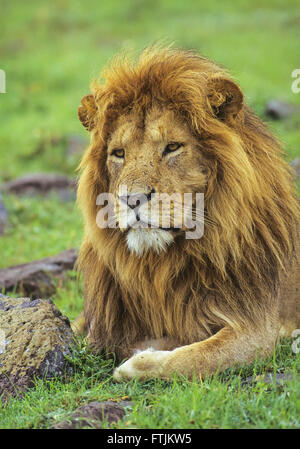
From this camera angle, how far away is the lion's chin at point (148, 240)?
3.40 meters

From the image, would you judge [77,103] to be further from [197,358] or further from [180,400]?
[180,400]

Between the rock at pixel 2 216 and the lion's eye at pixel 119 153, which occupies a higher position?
the lion's eye at pixel 119 153

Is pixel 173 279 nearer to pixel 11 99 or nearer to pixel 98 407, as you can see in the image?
pixel 98 407

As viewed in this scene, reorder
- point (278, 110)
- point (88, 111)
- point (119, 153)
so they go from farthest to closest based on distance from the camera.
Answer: point (278, 110)
point (88, 111)
point (119, 153)

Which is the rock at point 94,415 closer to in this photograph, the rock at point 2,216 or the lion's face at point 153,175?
the lion's face at point 153,175

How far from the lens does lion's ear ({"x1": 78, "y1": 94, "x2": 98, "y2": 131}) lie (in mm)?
3891

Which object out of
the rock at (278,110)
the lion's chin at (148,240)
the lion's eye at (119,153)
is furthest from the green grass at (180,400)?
the rock at (278,110)

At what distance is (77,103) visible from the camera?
13.2m

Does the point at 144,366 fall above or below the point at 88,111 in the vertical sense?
below

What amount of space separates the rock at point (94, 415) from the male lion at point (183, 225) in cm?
40

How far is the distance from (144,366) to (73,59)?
1298cm

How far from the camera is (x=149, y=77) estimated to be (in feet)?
12.0

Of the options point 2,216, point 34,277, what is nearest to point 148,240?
point 34,277

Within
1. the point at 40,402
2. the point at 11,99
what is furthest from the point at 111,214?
the point at 11,99
